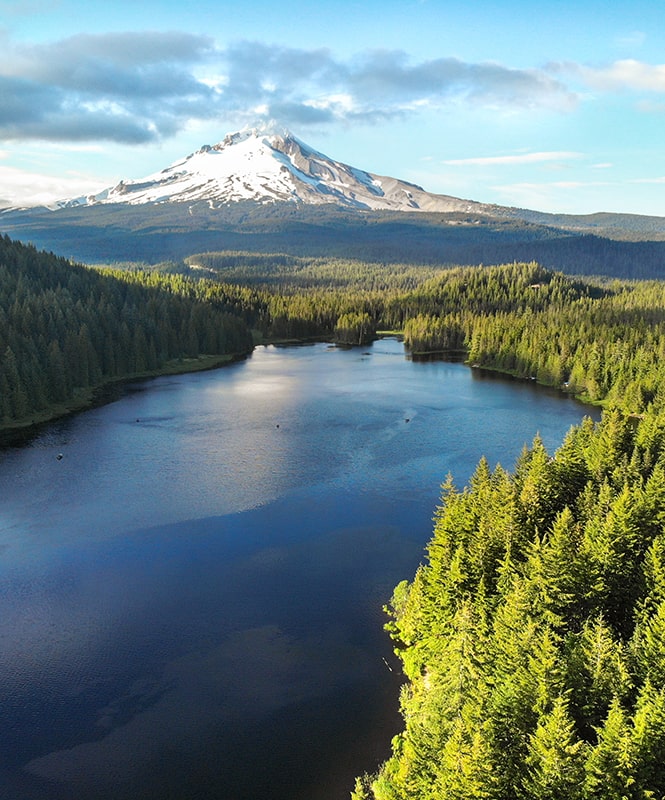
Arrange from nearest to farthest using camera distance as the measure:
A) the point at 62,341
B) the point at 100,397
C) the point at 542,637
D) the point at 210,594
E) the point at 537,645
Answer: the point at 542,637 → the point at 537,645 → the point at 210,594 → the point at 100,397 → the point at 62,341

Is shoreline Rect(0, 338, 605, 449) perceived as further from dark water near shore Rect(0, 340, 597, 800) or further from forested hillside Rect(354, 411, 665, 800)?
forested hillside Rect(354, 411, 665, 800)

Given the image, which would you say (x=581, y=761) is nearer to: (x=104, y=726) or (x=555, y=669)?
(x=555, y=669)

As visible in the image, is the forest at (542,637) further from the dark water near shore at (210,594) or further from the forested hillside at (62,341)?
the forested hillside at (62,341)

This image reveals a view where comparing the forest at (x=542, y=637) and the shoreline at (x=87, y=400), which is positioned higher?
the forest at (x=542, y=637)

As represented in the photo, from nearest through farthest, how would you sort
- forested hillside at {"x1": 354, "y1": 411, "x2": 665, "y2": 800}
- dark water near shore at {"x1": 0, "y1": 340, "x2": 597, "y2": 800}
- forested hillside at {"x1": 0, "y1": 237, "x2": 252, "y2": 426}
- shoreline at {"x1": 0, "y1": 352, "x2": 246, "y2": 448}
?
forested hillside at {"x1": 354, "y1": 411, "x2": 665, "y2": 800} → dark water near shore at {"x1": 0, "y1": 340, "x2": 597, "y2": 800} → shoreline at {"x1": 0, "y1": 352, "x2": 246, "y2": 448} → forested hillside at {"x1": 0, "y1": 237, "x2": 252, "y2": 426}

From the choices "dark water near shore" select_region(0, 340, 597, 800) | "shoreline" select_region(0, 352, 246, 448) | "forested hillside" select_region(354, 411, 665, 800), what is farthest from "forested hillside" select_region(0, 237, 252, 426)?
"forested hillside" select_region(354, 411, 665, 800)

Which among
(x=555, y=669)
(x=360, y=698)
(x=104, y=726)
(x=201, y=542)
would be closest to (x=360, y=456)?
(x=201, y=542)

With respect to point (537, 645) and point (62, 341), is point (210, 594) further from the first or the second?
point (62, 341)

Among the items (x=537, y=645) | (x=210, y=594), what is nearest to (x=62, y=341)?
(x=210, y=594)

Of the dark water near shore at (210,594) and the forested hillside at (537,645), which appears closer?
the forested hillside at (537,645)

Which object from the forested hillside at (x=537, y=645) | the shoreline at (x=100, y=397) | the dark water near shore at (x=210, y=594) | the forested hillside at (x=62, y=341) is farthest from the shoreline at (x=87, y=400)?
the forested hillside at (x=537, y=645)
